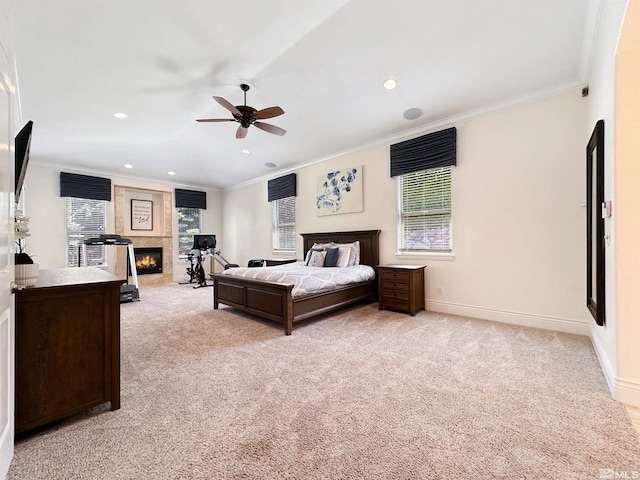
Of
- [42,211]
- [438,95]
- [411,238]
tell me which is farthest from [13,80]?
[42,211]

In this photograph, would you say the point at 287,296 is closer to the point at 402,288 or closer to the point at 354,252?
the point at 402,288

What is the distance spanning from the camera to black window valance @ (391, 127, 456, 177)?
Result: 406 cm

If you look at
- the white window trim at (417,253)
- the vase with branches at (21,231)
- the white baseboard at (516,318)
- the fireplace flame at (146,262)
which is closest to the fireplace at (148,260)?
the fireplace flame at (146,262)

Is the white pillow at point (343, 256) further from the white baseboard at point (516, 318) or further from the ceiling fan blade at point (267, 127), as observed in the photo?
the ceiling fan blade at point (267, 127)

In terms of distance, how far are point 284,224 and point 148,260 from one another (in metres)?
3.84

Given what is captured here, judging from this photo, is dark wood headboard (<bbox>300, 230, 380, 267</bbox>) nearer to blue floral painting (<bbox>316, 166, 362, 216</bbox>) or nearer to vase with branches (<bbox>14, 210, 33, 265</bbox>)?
blue floral painting (<bbox>316, 166, 362, 216</bbox>)

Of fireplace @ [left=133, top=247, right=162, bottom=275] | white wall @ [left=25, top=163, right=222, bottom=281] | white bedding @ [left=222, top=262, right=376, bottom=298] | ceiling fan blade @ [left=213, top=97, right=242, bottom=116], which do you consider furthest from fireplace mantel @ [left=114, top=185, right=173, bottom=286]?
ceiling fan blade @ [left=213, top=97, right=242, bottom=116]

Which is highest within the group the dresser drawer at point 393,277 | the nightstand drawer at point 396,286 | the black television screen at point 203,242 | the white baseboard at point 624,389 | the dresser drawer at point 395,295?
the black television screen at point 203,242

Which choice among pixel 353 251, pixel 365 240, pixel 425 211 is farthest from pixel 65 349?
pixel 425 211

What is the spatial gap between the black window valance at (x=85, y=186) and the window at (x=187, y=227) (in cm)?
177

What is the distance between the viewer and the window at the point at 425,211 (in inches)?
166

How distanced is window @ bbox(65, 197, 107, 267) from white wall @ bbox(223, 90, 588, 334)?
6952 millimetres

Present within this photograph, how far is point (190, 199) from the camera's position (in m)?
8.06

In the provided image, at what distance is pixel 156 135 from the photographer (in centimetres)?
534
